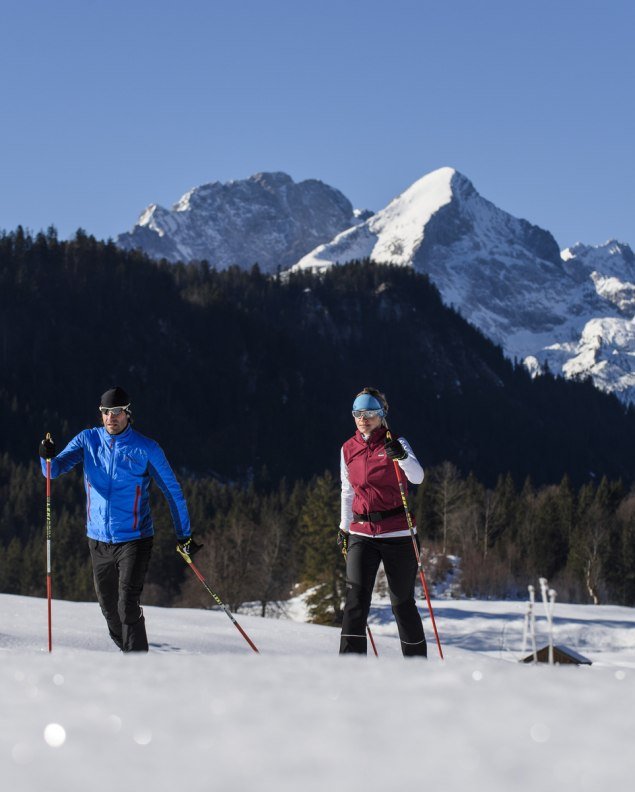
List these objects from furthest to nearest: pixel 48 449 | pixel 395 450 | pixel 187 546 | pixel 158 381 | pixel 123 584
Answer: pixel 158 381 → pixel 48 449 → pixel 187 546 → pixel 123 584 → pixel 395 450

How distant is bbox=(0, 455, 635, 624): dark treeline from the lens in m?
57.2

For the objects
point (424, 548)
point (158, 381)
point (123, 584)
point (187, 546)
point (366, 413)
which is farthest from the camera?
point (158, 381)

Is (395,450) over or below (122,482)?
over

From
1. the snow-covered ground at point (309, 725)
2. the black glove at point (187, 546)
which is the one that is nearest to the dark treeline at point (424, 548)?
the black glove at point (187, 546)

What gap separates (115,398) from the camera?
24.7 feet

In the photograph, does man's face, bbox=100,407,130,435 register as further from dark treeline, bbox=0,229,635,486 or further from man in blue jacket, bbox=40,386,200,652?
dark treeline, bbox=0,229,635,486

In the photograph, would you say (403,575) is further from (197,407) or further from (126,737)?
(197,407)

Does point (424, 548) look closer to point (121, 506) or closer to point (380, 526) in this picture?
point (380, 526)

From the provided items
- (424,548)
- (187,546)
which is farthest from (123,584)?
(424,548)

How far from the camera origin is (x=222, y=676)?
3295 mm

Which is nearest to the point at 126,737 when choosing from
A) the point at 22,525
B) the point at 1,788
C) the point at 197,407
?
the point at 1,788

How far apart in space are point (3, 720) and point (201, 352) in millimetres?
194010

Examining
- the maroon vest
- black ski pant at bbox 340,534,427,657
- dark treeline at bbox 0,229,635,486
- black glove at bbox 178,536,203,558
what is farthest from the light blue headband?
dark treeline at bbox 0,229,635,486

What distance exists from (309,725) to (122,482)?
5144 mm
